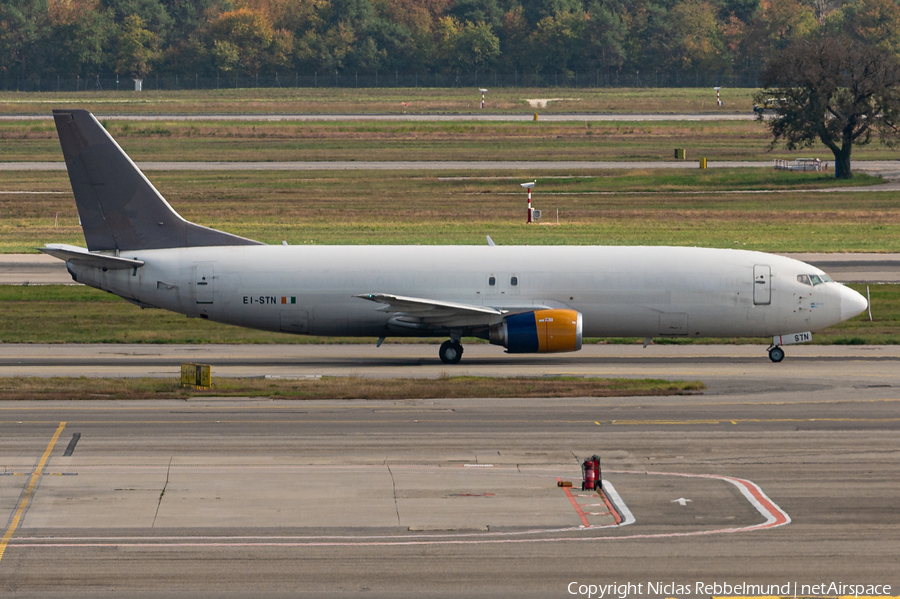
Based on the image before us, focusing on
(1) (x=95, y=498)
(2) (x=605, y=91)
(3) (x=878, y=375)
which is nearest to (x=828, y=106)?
(3) (x=878, y=375)

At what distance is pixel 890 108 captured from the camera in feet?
A: 305

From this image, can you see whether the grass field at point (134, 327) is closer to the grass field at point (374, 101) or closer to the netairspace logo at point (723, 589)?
the netairspace logo at point (723, 589)

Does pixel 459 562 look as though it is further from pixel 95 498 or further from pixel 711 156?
pixel 711 156

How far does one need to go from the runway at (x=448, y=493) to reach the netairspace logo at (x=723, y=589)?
0.84 feet

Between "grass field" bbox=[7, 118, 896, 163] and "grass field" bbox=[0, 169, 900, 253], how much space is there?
516 inches

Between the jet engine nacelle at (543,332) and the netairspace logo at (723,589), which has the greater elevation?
the jet engine nacelle at (543,332)

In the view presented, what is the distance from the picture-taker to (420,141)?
127 metres

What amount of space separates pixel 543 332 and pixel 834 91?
65430mm

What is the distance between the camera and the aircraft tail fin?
3891 centimetres

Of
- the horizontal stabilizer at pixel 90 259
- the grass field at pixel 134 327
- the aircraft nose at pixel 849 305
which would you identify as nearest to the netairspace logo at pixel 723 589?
the aircraft nose at pixel 849 305

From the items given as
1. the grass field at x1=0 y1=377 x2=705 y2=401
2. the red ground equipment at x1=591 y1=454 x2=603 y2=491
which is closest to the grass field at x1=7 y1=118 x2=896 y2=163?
the grass field at x1=0 y1=377 x2=705 y2=401

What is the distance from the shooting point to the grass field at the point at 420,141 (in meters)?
114

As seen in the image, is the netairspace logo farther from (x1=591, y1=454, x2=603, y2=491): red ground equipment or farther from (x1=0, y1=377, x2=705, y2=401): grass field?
(x1=0, y1=377, x2=705, y2=401): grass field

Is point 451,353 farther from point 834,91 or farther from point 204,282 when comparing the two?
point 834,91
